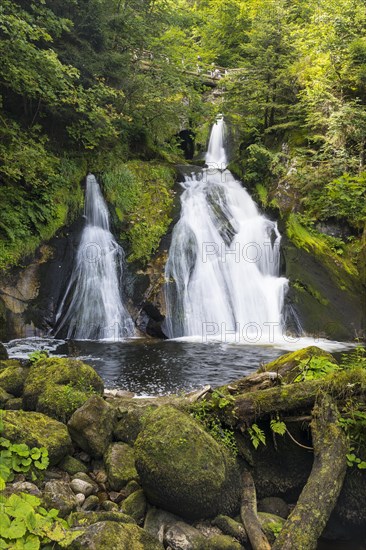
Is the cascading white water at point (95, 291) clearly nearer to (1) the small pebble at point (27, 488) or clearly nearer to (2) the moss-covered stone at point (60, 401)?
(2) the moss-covered stone at point (60, 401)

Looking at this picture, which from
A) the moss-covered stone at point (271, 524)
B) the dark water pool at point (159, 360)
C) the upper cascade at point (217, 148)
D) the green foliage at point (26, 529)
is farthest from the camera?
the upper cascade at point (217, 148)

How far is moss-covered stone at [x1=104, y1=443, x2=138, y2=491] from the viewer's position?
3.39 meters

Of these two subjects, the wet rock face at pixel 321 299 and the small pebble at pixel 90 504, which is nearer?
the small pebble at pixel 90 504

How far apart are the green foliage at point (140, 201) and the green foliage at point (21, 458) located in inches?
322

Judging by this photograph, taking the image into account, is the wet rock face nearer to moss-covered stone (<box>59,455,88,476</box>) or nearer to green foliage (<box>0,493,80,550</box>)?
moss-covered stone (<box>59,455,88,476</box>)

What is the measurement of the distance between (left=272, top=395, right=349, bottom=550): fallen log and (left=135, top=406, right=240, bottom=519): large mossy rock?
1.94 ft

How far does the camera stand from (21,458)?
311 cm

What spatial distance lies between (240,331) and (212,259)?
2.70m

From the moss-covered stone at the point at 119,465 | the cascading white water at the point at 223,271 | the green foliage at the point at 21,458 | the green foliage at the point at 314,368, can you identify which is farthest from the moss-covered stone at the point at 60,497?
the cascading white water at the point at 223,271

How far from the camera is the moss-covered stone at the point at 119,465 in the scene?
11.1 ft

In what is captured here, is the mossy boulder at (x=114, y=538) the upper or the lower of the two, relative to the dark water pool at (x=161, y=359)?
lower

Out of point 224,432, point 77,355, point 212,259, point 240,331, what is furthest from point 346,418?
point 212,259

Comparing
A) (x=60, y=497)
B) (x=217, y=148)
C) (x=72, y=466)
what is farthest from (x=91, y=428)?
(x=217, y=148)

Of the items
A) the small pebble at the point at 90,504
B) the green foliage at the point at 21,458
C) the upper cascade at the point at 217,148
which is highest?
the upper cascade at the point at 217,148
